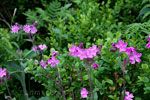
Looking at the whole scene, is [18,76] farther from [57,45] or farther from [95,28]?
[95,28]

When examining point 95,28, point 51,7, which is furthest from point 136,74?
point 51,7

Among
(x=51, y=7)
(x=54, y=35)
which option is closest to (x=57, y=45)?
(x=54, y=35)

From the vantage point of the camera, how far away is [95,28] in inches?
84.0

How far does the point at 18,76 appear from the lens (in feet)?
6.93

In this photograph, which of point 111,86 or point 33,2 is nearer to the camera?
point 111,86

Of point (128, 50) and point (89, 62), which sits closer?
point (89, 62)

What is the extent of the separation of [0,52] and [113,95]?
1.31 m

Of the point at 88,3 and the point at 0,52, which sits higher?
the point at 88,3

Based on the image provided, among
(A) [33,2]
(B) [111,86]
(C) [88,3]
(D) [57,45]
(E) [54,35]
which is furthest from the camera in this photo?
(A) [33,2]

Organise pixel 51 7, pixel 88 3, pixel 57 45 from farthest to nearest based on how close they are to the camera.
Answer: pixel 51 7 < pixel 88 3 < pixel 57 45

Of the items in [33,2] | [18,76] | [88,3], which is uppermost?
[33,2]

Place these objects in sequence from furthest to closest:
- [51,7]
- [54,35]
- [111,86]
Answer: [51,7] → [54,35] → [111,86]

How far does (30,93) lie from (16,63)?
1.13 feet

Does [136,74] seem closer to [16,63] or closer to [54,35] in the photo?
→ [54,35]
